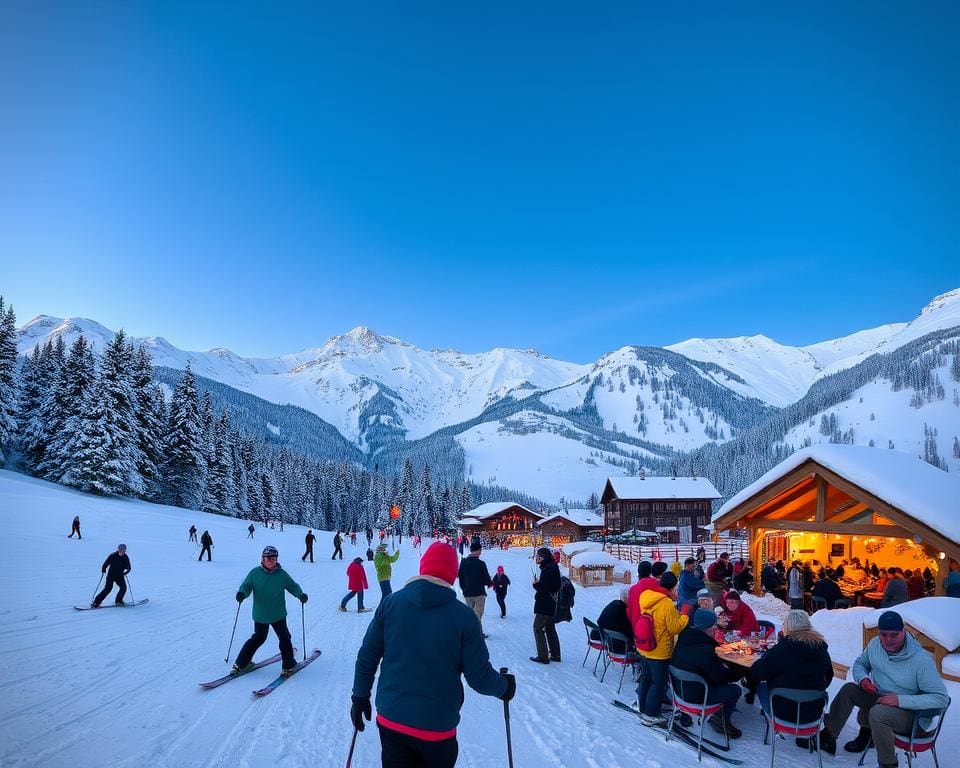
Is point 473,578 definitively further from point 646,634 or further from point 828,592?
point 828,592

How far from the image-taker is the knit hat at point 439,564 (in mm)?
3788

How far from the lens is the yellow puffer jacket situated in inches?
274

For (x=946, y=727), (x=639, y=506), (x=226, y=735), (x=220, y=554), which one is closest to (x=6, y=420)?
(x=220, y=554)

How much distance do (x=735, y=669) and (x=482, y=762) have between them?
3797mm

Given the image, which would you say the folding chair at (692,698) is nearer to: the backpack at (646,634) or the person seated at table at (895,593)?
the backpack at (646,634)

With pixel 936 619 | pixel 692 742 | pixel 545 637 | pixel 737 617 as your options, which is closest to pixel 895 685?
pixel 692 742

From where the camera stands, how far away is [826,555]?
21516 mm

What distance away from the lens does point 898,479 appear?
13.4 metres

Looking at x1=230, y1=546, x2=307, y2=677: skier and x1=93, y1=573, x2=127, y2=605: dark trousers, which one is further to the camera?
x1=93, y1=573, x2=127, y2=605: dark trousers

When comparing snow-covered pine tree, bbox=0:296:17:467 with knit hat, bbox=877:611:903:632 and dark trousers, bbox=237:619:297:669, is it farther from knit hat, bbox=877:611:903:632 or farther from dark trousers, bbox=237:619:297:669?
knit hat, bbox=877:611:903:632

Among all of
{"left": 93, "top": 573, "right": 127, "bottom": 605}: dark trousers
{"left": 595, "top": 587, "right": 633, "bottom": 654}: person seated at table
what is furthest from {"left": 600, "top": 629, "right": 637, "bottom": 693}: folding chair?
{"left": 93, "top": 573, "right": 127, "bottom": 605}: dark trousers

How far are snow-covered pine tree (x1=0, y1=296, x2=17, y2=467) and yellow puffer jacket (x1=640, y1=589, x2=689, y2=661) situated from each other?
4605cm

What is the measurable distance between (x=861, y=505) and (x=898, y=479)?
3.63 metres

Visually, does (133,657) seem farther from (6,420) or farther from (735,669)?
(6,420)
